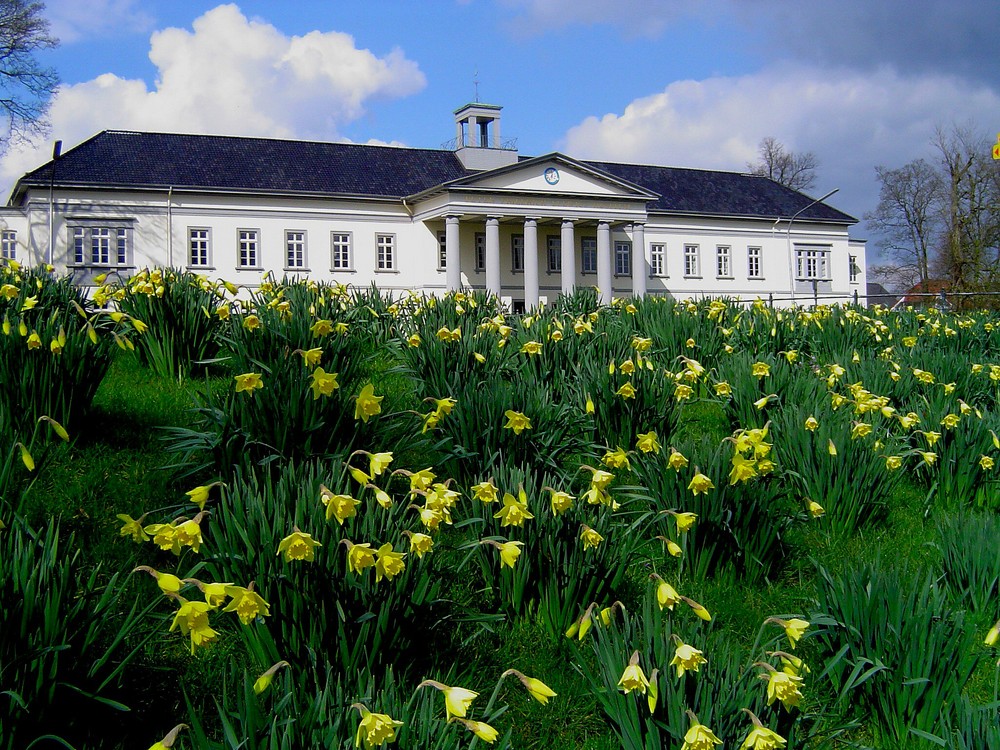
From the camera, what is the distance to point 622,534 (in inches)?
161

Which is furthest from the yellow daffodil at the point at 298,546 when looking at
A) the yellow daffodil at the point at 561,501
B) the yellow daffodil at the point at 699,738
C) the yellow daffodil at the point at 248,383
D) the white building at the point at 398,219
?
the white building at the point at 398,219

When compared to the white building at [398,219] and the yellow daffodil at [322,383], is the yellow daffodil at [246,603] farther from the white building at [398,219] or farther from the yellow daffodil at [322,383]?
the white building at [398,219]

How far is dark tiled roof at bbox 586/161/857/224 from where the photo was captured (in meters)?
52.5

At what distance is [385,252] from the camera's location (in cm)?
4562

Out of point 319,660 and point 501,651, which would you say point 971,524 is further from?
point 319,660

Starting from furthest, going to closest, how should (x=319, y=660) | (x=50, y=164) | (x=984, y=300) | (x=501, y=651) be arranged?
(x=50, y=164) < (x=984, y=300) < (x=501, y=651) < (x=319, y=660)

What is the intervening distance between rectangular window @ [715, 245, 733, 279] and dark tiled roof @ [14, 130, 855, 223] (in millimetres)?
1944

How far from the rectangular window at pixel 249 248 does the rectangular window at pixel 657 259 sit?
2061 centimetres

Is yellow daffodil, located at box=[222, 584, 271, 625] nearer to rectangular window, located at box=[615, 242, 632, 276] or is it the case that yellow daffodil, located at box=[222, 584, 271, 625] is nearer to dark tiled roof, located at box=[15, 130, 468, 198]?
dark tiled roof, located at box=[15, 130, 468, 198]

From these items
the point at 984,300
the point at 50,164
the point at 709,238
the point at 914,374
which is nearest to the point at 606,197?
the point at 709,238

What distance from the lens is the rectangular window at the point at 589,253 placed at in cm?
4959

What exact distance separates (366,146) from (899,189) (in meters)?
30.0

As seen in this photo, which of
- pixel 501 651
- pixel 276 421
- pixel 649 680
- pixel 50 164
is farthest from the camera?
pixel 50 164

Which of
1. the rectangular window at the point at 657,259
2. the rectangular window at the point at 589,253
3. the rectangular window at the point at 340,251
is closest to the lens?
the rectangular window at the point at 340,251
